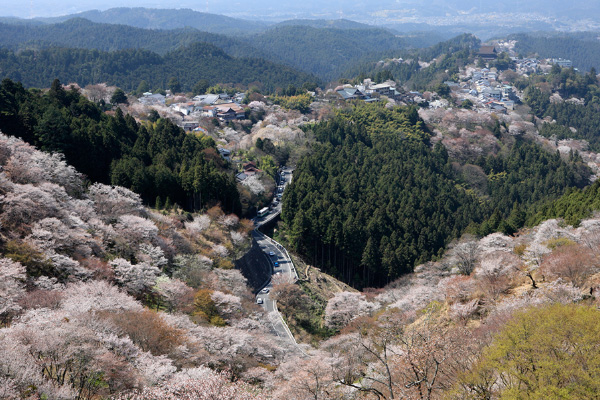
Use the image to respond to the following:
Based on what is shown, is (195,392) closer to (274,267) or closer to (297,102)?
(274,267)

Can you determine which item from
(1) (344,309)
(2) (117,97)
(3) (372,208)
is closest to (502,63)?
Answer: (3) (372,208)

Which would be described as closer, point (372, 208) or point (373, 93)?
point (372, 208)

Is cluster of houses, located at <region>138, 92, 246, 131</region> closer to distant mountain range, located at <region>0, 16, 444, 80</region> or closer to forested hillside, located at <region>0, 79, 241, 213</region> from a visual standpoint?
forested hillside, located at <region>0, 79, 241, 213</region>

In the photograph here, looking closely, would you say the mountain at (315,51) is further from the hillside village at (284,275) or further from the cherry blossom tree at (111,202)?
the cherry blossom tree at (111,202)

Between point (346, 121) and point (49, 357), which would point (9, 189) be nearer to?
point (49, 357)

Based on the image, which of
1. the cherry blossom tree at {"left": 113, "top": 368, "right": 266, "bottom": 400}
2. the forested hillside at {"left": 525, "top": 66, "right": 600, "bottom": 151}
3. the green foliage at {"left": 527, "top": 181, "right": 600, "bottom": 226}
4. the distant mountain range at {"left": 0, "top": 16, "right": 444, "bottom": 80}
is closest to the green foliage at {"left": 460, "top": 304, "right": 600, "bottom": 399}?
the cherry blossom tree at {"left": 113, "top": 368, "right": 266, "bottom": 400}

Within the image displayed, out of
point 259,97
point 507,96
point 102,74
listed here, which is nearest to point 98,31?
point 102,74

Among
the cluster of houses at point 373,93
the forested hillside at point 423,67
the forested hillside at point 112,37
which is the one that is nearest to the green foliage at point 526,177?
the cluster of houses at point 373,93
